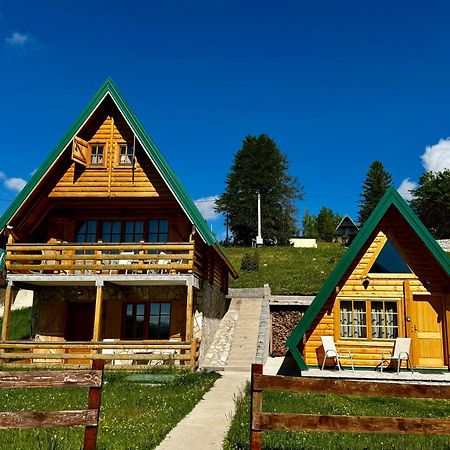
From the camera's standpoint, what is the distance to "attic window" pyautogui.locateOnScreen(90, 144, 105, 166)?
1802 centimetres

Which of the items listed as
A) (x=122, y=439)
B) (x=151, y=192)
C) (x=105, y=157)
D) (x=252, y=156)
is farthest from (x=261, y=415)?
(x=252, y=156)

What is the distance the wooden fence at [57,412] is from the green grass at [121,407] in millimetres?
1241

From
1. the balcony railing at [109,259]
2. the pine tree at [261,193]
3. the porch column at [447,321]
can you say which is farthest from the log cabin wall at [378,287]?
the pine tree at [261,193]

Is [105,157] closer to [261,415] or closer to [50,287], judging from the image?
[50,287]

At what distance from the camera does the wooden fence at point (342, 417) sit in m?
4.89

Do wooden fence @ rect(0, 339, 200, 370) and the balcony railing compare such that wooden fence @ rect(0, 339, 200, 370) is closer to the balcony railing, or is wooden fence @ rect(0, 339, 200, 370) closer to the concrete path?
the balcony railing

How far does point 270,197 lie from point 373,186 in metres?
17.3

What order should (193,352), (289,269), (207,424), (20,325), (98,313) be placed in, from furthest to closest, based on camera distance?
(289,269), (20,325), (98,313), (193,352), (207,424)

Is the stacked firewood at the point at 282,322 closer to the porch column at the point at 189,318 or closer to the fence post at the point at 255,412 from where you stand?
the porch column at the point at 189,318

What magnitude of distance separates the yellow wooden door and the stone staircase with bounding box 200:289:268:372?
17.3 ft

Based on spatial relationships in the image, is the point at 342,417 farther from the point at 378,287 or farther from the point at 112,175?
the point at 112,175

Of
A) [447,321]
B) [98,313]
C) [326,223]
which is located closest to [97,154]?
[98,313]

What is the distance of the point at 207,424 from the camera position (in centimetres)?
773

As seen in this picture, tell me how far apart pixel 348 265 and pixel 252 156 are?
5037cm
